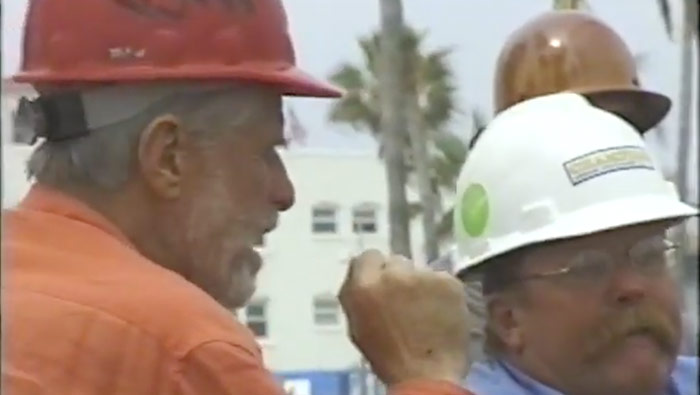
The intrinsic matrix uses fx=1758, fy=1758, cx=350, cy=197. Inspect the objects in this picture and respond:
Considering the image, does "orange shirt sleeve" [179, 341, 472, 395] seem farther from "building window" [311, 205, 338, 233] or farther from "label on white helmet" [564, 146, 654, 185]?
"building window" [311, 205, 338, 233]

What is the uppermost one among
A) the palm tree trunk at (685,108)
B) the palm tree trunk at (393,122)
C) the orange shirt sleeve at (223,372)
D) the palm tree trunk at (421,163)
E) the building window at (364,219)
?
the orange shirt sleeve at (223,372)

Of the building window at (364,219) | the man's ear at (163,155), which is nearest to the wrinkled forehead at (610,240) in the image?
the man's ear at (163,155)

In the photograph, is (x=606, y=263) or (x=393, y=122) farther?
(x=393, y=122)

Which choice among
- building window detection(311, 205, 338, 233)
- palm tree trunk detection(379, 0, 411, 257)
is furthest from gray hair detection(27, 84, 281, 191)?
building window detection(311, 205, 338, 233)

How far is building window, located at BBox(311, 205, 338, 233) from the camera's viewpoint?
34.6 metres

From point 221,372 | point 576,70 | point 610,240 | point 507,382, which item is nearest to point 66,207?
point 221,372

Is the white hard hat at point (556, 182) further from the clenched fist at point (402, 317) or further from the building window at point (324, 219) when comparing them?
the building window at point (324, 219)

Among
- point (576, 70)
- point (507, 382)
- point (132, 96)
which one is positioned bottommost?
point (507, 382)

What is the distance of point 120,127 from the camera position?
2564mm

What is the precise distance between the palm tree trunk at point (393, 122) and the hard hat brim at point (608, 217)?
9.65 meters

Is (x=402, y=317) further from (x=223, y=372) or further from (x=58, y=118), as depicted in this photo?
(x=58, y=118)

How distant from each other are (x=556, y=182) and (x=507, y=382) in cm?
40

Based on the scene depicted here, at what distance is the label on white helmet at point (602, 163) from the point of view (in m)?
3.24

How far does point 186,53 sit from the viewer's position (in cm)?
258
